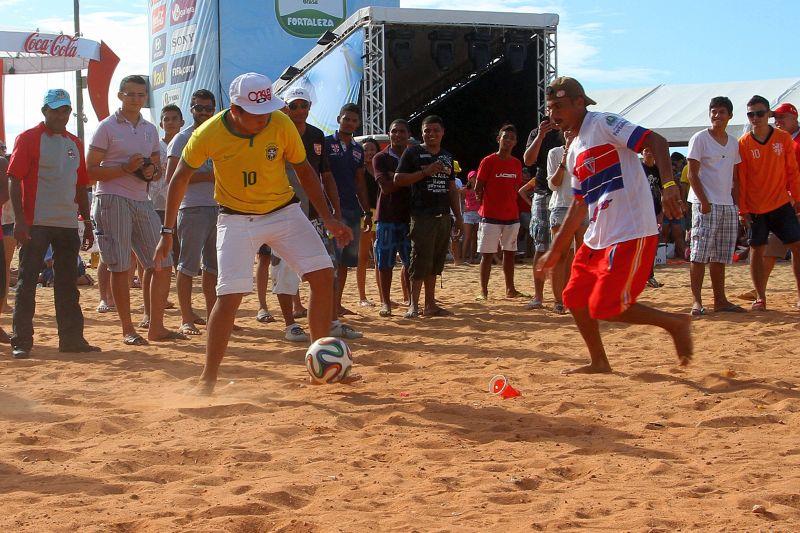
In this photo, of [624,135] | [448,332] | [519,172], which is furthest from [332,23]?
[624,135]

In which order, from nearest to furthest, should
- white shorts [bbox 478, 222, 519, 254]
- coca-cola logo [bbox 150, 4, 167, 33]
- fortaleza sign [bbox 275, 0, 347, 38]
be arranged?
white shorts [bbox 478, 222, 519, 254]
fortaleza sign [bbox 275, 0, 347, 38]
coca-cola logo [bbox 150, 4, 167, 33]

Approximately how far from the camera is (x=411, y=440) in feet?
15.4

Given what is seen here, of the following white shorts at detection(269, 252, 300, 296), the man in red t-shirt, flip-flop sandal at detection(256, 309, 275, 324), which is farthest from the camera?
the man in red t-shirt

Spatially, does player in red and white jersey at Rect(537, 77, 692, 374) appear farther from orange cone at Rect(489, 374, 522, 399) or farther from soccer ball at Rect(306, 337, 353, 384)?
soccer ball at Rect(306, 337, 353, 384)

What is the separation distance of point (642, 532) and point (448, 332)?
536 centimetres

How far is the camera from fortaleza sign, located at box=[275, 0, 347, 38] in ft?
109

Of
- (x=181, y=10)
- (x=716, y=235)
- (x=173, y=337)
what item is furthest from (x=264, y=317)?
(x=181, y=10)

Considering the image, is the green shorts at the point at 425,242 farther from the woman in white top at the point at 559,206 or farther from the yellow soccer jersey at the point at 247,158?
the yellow soccer jersey at the point at 247,158

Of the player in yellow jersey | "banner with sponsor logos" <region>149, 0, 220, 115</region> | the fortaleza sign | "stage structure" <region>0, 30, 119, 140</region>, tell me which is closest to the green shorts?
the player in yellow jersey

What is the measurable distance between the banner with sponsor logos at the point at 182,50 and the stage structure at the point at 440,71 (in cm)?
1082

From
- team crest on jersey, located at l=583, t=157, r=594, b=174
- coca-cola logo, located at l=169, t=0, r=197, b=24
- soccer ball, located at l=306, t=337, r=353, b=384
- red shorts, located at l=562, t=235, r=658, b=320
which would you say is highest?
coca-cola logo, located at l=169, t=0, r=197, b=24

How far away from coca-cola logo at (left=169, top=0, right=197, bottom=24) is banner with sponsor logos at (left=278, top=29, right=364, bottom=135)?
14941 mm

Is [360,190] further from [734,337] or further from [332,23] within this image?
[332,23]

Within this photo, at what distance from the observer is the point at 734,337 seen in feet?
25.6
